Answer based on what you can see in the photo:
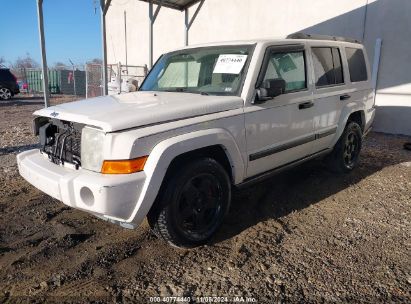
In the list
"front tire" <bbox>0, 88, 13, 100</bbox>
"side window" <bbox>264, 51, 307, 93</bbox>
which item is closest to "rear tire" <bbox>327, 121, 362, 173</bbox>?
"side window" <bbox>264, 51, 307, 93</bbox>

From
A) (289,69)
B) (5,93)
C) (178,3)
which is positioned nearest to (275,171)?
(289,69)

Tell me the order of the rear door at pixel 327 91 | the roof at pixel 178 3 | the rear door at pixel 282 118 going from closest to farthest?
the rear door at pixel 282 118
the rear door at pixel 327 91
the roof at pixel 178 3

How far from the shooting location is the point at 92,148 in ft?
9.69

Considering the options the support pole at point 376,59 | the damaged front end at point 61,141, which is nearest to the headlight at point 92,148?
the damaged front end at point 61,141

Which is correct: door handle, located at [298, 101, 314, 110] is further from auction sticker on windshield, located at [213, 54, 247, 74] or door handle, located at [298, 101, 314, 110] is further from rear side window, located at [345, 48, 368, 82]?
rear side window, located at [345, 48, 368, 82]

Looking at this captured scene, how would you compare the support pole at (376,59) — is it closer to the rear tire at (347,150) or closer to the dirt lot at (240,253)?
the rear tire at (347,150)

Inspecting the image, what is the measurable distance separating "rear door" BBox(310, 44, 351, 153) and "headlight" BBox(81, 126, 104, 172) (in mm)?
2712

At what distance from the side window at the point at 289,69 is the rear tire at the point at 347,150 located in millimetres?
1428

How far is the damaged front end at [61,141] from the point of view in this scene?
124 inches

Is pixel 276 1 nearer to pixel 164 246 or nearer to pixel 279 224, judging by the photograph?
pixel 279 224

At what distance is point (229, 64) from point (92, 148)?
1725 mm

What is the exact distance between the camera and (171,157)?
9.70 ft

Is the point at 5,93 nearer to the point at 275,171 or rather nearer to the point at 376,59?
the point at 376,59

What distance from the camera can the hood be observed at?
A: 9.61 ft
